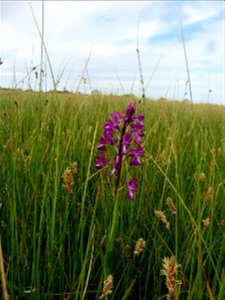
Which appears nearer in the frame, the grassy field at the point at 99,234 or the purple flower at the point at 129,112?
the purple flower at the point at 129,112

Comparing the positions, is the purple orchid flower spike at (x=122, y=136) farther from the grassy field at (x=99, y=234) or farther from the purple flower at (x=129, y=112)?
the grassy field at (x=99, y=234)

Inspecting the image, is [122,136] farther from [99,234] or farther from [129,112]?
[99,234]

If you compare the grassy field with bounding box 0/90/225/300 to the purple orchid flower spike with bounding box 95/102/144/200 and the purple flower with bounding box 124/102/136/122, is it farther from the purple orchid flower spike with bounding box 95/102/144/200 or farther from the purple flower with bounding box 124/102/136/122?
the purple flower with bounding box 124/102/136/122

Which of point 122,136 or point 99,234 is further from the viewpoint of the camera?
point 99,234

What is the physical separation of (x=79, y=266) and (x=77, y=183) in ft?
1.94

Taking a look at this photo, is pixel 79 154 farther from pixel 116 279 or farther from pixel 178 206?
pixel 116 279

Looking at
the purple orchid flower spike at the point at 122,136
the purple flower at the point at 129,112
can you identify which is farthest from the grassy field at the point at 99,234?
the purple flower at the point at 129,112

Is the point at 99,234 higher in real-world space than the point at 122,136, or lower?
lower

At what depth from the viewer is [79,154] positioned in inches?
86.9

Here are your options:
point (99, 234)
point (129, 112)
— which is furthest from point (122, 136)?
point (99, 234)

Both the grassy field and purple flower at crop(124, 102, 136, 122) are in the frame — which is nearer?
purple flower at crop(124, 102, 136, 122)

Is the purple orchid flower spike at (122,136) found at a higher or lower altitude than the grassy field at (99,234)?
higher

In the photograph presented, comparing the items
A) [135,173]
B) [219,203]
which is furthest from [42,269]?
[219,203]

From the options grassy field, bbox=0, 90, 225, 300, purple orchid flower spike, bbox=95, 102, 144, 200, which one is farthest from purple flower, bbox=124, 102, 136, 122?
grassy field, bbox=0, 90, 225, 300
